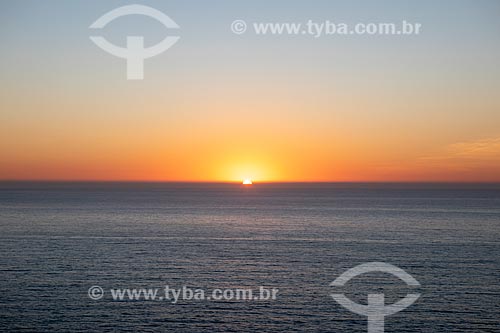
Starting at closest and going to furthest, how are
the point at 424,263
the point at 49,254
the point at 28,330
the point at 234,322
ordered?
the point at 28,330
the point at 234,322
the point at 424,263
the point at 49,254

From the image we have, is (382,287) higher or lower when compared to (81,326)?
higher

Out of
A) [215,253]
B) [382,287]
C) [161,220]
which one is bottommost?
[382,287]

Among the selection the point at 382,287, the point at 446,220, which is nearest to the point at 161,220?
the point at 446,220

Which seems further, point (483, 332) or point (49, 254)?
point (49, 254)

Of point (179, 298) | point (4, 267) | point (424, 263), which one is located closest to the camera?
point (179, 298)

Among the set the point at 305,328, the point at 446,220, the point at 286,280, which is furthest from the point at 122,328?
the point at 446,220

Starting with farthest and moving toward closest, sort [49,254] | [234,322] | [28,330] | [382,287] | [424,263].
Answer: [49,254] < [424,263] < [382,287] < [234,322] < [28,330]

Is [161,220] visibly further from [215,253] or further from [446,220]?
[446,220]

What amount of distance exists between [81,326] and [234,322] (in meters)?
13.2

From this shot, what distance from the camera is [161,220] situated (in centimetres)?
15612

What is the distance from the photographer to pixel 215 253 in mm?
89750

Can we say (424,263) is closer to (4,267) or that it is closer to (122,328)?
(122,328)

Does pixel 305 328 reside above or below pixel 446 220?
below

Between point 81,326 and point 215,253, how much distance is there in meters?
42.2
